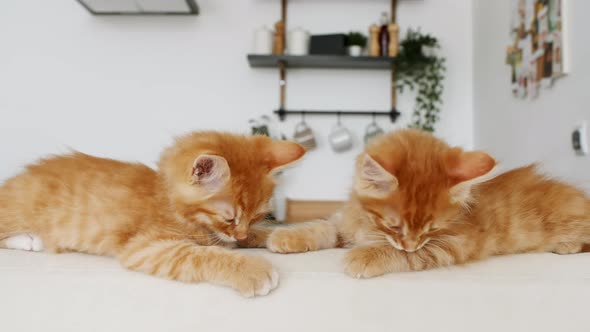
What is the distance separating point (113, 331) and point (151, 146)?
7.99 ft

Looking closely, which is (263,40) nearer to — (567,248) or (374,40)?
(374,40)

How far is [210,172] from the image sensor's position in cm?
101

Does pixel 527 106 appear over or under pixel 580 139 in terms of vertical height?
over

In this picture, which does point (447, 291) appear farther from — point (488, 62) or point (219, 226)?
point (488, 62)

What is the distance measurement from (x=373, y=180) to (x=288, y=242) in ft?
0.83

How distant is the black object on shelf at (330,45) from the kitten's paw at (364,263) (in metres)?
2.08

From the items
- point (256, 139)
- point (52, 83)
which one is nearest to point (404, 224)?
point (256, 139)

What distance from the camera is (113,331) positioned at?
31.7 inches

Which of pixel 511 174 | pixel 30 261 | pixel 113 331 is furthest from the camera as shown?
pixel 511 174

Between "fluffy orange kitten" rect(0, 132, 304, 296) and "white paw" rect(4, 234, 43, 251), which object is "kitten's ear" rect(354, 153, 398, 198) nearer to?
"fluffy orange kitten" rect(0, 132, 304, 296)

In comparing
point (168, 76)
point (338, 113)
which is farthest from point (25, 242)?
point (338, 113)

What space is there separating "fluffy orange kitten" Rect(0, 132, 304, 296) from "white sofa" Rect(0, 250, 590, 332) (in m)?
A: 0.11

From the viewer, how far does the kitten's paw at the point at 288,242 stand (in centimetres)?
110

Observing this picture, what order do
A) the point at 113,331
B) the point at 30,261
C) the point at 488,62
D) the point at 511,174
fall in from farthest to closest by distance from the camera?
1. the point at 488,62
2. the point at 511,174
3. the point at 30,261
4. the point at 113,331
